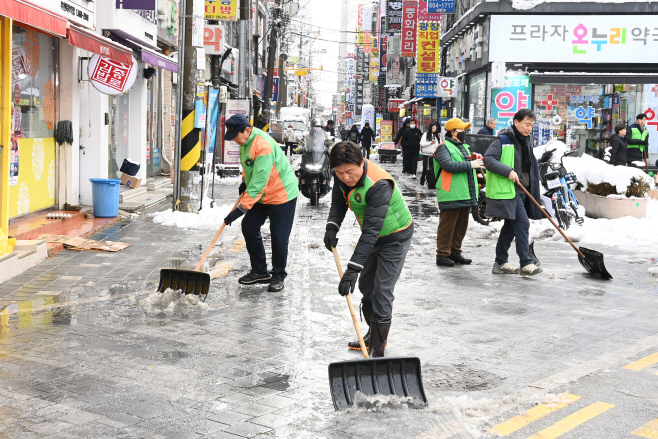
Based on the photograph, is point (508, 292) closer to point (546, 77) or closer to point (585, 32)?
point (546, 77)

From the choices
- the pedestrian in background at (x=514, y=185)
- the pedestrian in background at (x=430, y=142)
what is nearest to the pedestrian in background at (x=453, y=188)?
the pedestrian in background at (x=514, y=185)

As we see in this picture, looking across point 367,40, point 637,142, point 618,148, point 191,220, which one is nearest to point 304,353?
point 191,220

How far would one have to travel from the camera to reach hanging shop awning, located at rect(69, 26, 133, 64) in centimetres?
1164

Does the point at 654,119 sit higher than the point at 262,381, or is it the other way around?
the point at 654,119

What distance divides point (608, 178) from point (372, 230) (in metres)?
10.1

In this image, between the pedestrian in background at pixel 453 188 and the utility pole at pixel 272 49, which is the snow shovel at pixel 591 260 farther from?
the utility pole at pixel 272 49

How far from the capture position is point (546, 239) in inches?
483

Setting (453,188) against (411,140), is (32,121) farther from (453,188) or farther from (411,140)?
(411,140)

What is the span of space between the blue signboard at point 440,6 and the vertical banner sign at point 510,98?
6813 millimetres

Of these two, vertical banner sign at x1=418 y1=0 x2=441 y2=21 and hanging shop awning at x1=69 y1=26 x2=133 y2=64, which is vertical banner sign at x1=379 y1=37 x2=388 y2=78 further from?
hanging shop awning at x1=69 y1=26 x2=133 y2=64

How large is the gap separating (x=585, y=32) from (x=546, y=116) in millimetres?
2981

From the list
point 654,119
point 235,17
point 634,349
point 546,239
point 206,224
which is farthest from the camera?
point 235,17

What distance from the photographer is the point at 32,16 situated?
9.34m

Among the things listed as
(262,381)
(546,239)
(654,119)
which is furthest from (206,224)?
(654,119)
